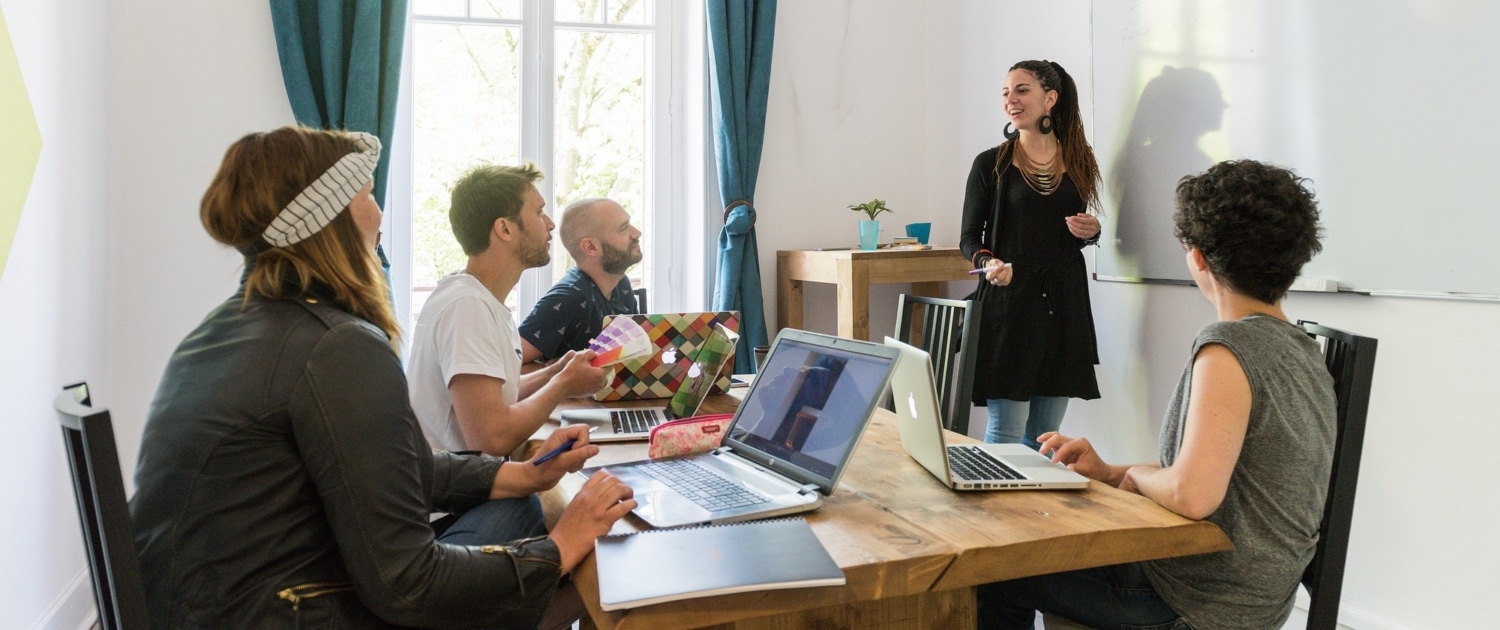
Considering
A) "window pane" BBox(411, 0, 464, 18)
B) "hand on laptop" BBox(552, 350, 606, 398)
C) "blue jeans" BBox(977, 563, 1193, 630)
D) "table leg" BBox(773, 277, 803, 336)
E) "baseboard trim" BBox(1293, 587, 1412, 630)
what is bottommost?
"baseboard trim" BBox(1293, 587, 1412, 630)

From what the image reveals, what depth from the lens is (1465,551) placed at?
6.95 ft

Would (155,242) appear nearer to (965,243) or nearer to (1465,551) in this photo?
(965,243)

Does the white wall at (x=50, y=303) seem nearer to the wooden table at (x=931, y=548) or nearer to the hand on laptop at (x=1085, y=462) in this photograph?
the wooden table at (x=931, y=548)

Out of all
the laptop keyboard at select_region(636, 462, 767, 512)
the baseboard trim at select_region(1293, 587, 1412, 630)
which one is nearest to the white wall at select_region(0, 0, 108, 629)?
the laptop keyboard at select_region(636, 462, 767, 512)

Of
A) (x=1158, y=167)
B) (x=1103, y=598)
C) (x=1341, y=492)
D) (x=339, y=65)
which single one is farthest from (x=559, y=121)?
(x=1341, y=492)

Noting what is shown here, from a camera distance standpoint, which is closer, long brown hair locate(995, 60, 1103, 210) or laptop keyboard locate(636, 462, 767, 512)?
laptop keyboard locate(636, 462, 767, 512)

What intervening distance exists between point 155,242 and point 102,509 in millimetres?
2723

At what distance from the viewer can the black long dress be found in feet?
9.57

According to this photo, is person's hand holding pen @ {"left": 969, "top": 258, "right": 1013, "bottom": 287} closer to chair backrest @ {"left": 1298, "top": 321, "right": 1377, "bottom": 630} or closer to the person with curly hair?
the person with curly hair

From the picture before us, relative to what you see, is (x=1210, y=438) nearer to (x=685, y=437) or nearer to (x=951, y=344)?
(x=685, y=437)

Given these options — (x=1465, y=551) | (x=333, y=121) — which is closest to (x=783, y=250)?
(x=333, y=121)

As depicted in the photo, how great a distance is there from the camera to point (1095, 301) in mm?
3256

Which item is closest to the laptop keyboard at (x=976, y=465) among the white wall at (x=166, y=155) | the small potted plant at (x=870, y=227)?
the small potted plant at (x=870, y=227)

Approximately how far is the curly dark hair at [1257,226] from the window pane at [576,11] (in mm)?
2962
